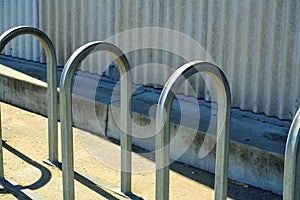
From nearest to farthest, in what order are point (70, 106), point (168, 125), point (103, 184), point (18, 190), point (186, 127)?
point (168, 125)
point (70, 106)
point (18, 190)
point (103, 184)
point (186, 127)

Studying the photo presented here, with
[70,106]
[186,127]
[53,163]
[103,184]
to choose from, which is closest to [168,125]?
[70,106]

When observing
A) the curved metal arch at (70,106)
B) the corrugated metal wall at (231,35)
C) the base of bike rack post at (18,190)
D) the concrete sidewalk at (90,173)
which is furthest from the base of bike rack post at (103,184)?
the corrugated metal wall at (231,35)

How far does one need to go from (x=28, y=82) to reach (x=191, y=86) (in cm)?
152

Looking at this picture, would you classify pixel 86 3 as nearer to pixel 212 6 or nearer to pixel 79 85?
pixel 79 85

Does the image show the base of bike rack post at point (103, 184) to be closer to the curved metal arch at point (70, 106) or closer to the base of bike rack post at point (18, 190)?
the curved metal arch at point (70, 106)

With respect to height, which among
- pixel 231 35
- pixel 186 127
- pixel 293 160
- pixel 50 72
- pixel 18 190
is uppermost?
pixel 231 35

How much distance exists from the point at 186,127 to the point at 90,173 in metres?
0.77

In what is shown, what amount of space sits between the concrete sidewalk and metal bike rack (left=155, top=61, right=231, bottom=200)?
684 mm

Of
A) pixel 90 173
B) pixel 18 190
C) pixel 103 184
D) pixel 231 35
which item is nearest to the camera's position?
pixel 18 190

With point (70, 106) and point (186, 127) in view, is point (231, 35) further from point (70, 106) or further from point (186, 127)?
point (70, 106)

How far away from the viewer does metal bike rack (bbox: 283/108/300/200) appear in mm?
2775

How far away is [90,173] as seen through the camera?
4457 millimetres

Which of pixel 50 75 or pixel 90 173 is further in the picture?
pixel 90 173

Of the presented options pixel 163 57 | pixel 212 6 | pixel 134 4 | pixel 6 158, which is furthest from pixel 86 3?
pixel 6 158
